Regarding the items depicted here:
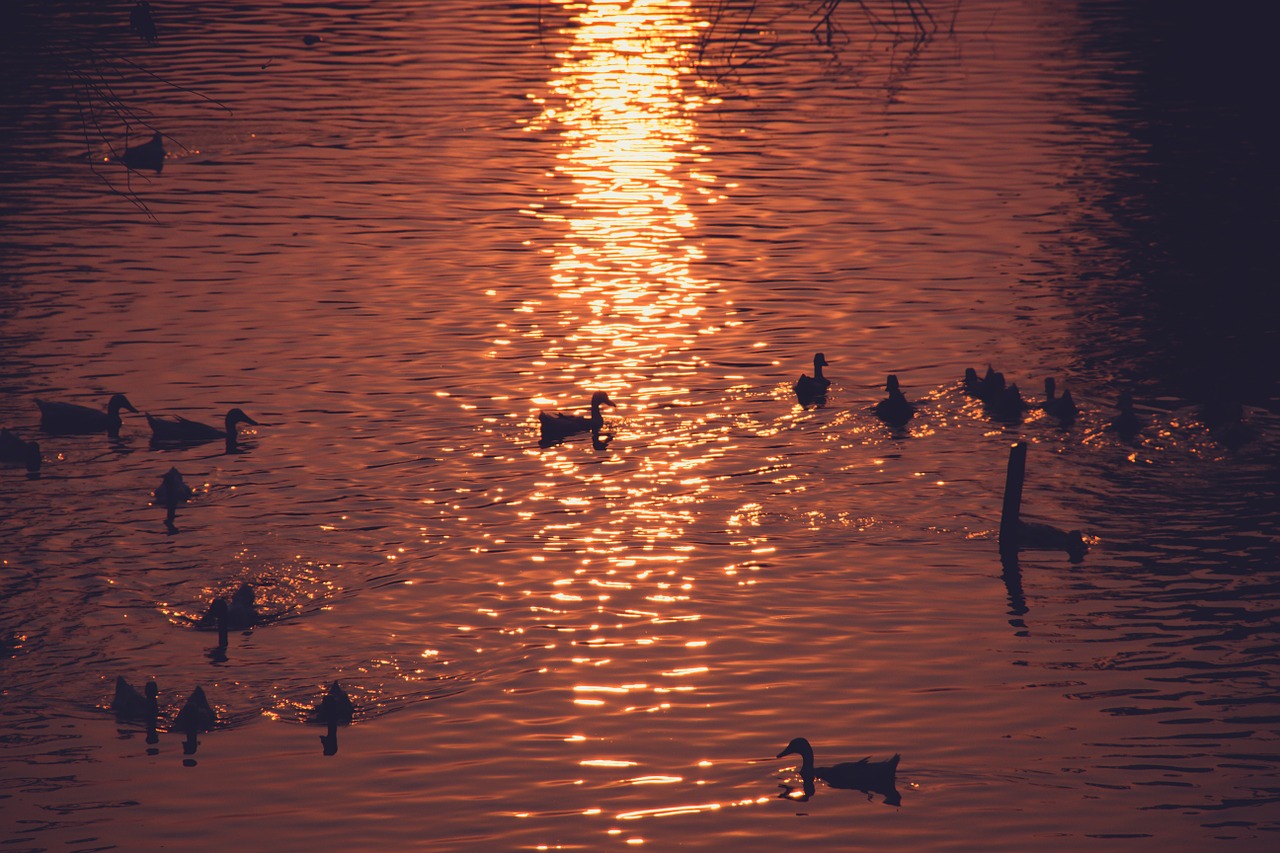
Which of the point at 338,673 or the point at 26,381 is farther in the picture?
the point at 26,381

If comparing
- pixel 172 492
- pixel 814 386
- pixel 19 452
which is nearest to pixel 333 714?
pixel 172 492

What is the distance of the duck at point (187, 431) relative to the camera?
28.9 m

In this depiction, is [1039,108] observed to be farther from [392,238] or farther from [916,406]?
[916,406]

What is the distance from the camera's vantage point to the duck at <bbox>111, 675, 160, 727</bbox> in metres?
19.1

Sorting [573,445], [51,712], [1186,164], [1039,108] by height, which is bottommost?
[51,712]

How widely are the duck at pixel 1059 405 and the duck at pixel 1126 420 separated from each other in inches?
31.4

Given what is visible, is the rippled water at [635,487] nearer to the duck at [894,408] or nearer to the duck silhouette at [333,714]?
the duck silhouette at [333,714]

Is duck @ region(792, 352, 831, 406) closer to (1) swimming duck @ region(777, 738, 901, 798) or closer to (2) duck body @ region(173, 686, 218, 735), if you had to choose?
(1) swimming duck @ region(777, 738, 901, 798)

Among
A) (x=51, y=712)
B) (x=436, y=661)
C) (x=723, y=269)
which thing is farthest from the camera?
(x=723, y=269)

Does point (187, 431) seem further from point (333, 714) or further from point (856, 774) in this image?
point (856, 774)

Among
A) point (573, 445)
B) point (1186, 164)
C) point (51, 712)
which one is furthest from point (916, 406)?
point (1186, 164)

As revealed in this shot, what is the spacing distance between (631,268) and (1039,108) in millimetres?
22663

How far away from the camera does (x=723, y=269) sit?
1610 inches

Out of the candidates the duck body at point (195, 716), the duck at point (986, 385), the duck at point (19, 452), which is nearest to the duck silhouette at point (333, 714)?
the duck body at point (195, 716)
